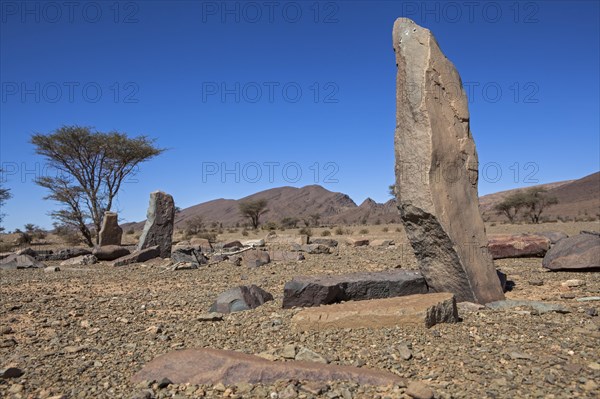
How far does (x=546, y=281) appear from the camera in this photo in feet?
22.4

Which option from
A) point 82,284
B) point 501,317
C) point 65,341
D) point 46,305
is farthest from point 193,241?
point 501,317

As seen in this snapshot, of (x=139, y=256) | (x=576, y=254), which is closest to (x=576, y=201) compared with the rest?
(x=576, y=254)

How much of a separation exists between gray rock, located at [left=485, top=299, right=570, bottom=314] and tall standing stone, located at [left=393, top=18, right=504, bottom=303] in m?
0.25

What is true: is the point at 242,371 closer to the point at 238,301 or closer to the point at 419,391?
the point at 419,391

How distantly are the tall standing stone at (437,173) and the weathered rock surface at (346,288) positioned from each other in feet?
0.92

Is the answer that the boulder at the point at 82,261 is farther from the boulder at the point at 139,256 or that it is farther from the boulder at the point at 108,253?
the boulder at the point at 139,256

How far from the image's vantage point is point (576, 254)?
24.5ft

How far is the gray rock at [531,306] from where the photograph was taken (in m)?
4.80

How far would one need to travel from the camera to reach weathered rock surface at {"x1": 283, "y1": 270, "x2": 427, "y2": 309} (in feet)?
17.9

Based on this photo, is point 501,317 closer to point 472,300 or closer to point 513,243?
point 472,300

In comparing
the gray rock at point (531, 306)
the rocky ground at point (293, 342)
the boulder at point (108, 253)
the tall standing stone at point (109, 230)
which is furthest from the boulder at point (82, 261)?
the gray rock at point (531, 306)

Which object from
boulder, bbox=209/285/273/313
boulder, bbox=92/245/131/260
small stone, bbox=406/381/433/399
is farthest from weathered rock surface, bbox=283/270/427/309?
boulder, bbox=92/245/131/260

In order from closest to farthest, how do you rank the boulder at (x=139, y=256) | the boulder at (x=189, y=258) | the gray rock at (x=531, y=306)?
the gray rock at (x=531, y=306) → the boulder at (x=189, y=258) → the boulder at (x=139, y=256)

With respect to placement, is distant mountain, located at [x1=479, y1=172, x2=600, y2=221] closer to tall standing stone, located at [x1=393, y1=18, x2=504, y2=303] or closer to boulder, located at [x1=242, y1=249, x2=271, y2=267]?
boulder, located at [x1=242, y1=249, x2=271, y2=267]
